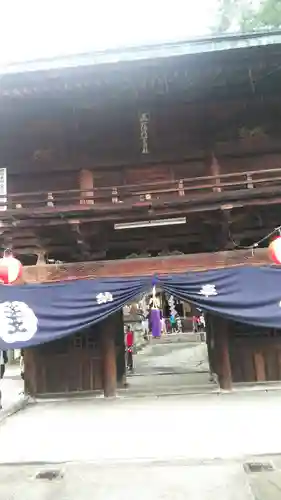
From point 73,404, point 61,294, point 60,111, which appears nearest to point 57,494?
point 61,294

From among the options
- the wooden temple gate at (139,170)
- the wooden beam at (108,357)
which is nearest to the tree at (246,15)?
the wooden temple gate at (139,170)

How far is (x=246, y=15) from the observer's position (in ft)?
61.2

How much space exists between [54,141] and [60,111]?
645 mm

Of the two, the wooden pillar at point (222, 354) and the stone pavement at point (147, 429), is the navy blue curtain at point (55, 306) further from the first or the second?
the wooden pillar at point (222, 354)

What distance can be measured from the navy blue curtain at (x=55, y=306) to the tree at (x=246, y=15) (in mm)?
12639

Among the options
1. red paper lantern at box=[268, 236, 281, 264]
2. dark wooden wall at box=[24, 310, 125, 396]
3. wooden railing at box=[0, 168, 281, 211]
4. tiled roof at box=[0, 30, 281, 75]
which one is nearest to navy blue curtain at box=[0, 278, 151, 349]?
wooden railing at box=[0, 168, 281, 211]

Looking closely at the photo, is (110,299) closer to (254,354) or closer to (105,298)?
(105,298)

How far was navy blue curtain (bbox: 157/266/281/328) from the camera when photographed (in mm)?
8062

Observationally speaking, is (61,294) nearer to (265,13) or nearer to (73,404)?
(73,404)

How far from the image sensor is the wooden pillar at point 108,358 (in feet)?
32.1

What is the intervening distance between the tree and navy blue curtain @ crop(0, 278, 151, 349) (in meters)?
12.6

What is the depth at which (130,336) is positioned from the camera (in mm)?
17109

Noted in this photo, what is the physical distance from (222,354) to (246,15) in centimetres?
1509

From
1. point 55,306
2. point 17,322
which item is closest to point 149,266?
point 55,306
